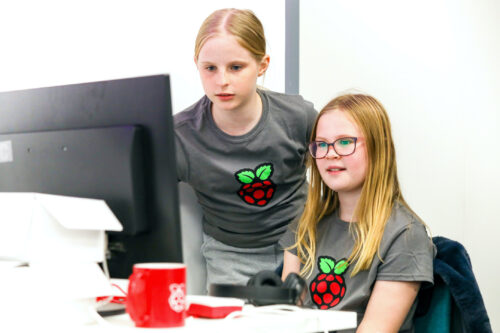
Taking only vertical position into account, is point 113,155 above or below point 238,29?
below

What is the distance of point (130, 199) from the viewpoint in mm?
887

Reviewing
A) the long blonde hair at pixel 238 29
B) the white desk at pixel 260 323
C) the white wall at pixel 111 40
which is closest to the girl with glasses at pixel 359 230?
the long blonde hair at pixel 238 29

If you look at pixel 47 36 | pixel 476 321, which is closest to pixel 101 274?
pixel 476 321

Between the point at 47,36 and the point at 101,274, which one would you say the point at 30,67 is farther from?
the point at 101,274

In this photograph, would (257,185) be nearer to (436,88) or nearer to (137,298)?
(137,298)

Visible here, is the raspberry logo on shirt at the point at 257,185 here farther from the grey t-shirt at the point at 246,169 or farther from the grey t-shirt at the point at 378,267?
the grey t-shirt at the point at 378,267

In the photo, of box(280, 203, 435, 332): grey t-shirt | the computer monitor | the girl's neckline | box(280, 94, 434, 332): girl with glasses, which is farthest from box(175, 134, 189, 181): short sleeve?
the computer monitor

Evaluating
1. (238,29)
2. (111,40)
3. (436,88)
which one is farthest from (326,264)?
(436,88)

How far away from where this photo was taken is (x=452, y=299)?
1302mm

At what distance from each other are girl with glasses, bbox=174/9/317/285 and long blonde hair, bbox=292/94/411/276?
0.61ft

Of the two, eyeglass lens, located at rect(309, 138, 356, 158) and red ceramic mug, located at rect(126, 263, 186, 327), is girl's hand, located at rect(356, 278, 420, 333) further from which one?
red ceramic mug, located at rect(126, 263, 186, 327)

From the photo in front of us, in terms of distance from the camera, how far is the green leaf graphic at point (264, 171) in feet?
5.95

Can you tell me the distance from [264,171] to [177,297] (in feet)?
3.32

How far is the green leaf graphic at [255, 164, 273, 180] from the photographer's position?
5.95ft
